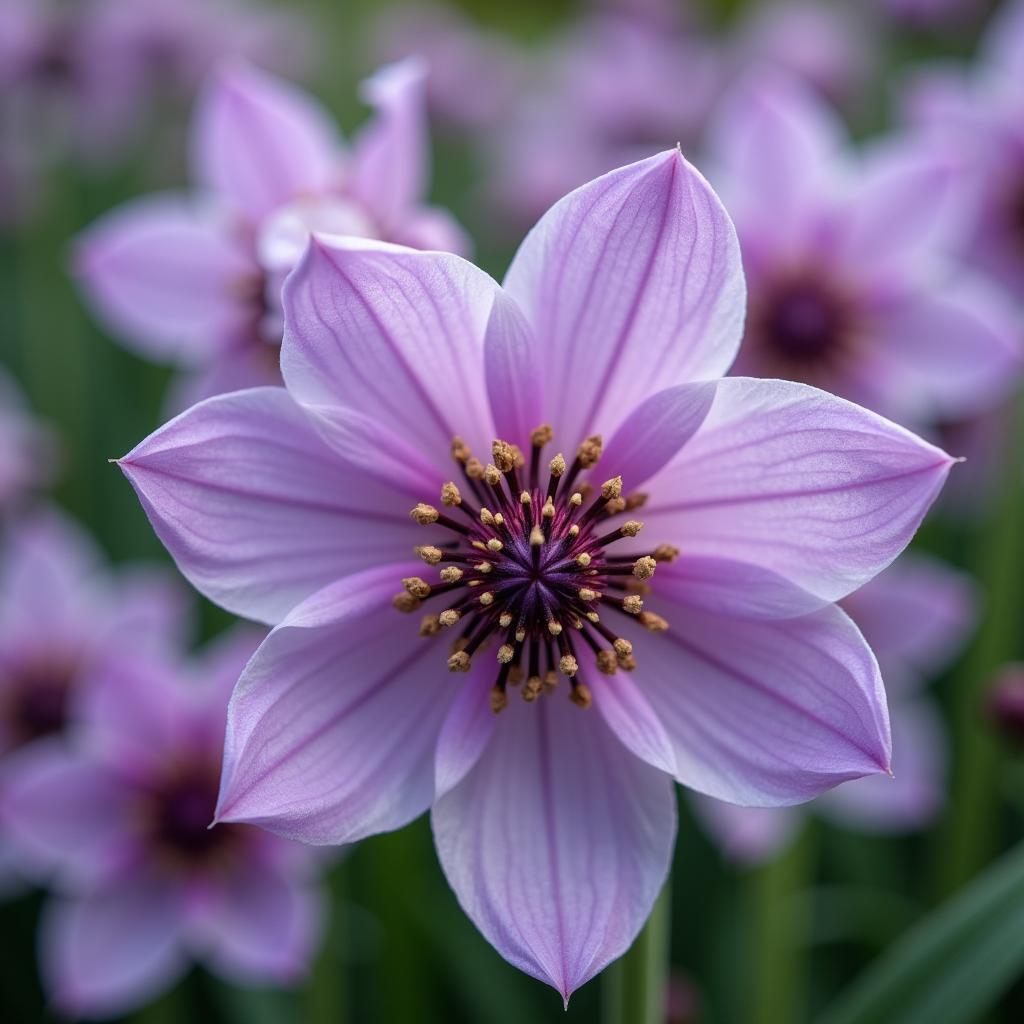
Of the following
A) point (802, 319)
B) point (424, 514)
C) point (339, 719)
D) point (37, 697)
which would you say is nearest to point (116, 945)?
point (37, 697)

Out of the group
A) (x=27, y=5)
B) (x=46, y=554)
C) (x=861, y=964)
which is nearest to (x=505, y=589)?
(x=46, y=554)

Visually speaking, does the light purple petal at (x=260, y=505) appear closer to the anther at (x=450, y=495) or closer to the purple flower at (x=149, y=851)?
the anther at (x=450, y=495)

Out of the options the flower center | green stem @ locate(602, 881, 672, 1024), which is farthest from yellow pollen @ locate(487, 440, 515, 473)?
green stem @ locate(602, 881, 672, 1024)

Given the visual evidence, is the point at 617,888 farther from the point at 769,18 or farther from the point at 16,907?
the point at 769,18

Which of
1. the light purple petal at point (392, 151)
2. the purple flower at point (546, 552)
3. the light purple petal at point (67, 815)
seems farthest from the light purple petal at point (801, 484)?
the light purple petal at point (67, 815)

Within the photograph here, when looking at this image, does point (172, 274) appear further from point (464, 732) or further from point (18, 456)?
point (18, 456)
